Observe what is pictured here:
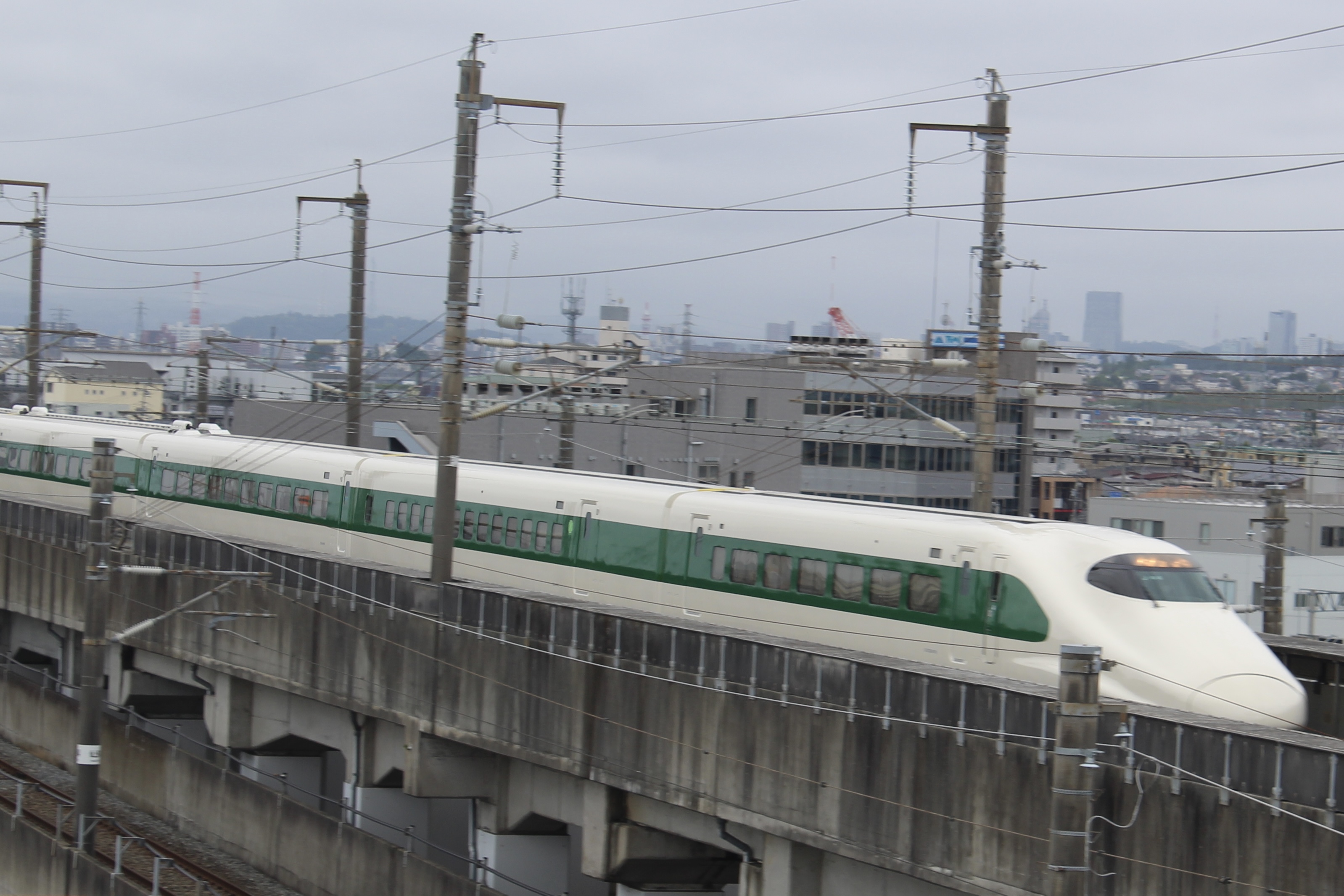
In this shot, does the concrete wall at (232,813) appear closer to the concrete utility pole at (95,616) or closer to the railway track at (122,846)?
the railway track at (122,846)

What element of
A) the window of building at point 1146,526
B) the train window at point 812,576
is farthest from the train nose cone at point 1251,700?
the window of building at point 1146,526

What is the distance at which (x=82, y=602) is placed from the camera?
1216 inches

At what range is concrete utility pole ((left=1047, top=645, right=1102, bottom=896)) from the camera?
403 inches

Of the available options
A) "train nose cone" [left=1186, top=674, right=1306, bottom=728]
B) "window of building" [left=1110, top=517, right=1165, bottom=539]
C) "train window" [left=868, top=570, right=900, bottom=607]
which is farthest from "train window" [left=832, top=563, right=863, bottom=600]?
"window of building" [left=1110, top=517, right=1165, bottom=539]

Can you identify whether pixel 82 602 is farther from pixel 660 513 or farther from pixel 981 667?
pixel 981 667

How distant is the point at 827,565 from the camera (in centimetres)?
2042

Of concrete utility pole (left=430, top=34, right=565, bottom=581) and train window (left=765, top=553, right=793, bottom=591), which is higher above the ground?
concrete utility pole (left=430, top=34, right=565, bottom=581)

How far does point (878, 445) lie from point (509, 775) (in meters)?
50.6

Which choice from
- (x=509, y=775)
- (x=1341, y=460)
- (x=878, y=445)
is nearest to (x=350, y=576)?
(x=509, y=775)

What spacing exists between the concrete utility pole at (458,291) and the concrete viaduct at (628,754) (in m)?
1.21

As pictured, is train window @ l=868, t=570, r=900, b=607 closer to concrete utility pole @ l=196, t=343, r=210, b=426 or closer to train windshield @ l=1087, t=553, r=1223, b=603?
train windshield @ l=1087, t=553, r=1223, b=603

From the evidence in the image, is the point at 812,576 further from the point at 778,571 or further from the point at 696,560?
the point at 696,560

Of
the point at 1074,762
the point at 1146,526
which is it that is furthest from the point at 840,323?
the point at 1074,762

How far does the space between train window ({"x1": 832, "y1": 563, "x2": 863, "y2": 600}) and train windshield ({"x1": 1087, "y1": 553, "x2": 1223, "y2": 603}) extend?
11.2 feet
